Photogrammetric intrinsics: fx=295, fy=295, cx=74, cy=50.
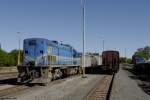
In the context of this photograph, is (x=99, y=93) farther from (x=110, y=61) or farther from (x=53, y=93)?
(x=110, y=61)

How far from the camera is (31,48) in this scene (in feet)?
78.6

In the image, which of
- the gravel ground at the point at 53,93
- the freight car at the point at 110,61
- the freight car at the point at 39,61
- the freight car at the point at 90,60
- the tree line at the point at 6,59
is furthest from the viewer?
the tree line at the point at 6,59

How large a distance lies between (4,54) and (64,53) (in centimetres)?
3802

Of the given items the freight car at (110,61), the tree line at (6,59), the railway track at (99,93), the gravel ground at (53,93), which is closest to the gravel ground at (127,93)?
the railway track at (99,93)

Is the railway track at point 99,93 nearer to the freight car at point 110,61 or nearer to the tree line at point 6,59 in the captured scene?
the freight car at point 110,61

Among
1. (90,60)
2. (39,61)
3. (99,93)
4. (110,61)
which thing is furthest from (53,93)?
(90,60)

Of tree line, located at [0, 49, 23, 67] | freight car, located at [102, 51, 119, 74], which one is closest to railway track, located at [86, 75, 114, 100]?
freight car, located at [102, 51, 119, 74]

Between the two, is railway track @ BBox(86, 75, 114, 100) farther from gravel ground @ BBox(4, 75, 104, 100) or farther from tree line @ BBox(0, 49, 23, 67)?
tree line @ BBox(0, 49, 23, 67)

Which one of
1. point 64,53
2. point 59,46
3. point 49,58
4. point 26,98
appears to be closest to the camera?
point 26,98

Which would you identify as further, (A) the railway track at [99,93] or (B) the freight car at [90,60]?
(B) the freight car at [90,60]

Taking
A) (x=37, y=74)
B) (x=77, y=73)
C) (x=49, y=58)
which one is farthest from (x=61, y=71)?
(x=77, y=73)

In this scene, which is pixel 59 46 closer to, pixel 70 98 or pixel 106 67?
pixel 70 98

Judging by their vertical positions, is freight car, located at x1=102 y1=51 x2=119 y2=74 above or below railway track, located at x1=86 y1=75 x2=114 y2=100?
above

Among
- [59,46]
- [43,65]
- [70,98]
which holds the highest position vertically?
[59,46]
